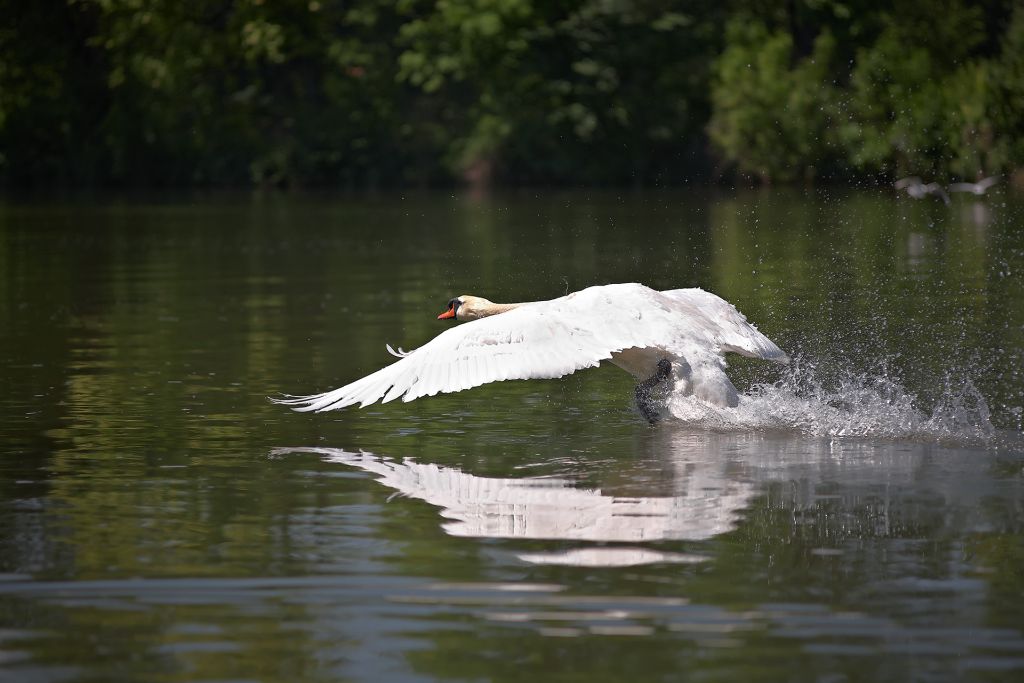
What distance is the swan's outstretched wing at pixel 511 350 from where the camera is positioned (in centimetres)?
1088

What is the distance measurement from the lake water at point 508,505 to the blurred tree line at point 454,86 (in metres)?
33.8

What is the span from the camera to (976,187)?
134ft

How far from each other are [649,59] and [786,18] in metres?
4.34

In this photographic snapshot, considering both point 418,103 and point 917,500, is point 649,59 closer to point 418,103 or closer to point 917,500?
point 418,103

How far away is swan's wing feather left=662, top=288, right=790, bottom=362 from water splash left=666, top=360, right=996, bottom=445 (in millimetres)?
291

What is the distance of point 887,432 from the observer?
37.1 ft

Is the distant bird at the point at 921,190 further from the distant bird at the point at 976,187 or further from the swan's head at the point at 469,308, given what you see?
the swan's head at the point at 469,308

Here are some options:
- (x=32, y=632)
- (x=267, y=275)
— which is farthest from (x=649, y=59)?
(x=32, y=632)

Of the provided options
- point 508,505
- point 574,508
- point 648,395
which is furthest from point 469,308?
point 574,508

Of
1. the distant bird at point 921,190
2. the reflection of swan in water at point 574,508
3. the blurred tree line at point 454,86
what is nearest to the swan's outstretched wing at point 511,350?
the reflection of swan in water at point 574,508

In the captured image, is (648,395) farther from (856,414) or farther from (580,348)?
(856,414)

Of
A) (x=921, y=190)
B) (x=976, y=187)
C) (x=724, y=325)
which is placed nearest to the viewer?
(x=724, y=325)

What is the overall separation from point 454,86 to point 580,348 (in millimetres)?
53443

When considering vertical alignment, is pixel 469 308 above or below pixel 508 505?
above
